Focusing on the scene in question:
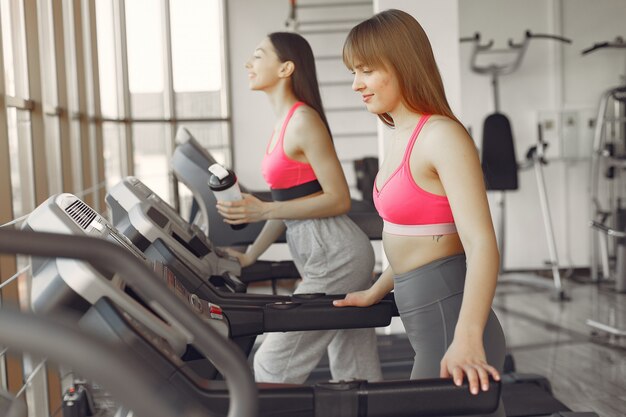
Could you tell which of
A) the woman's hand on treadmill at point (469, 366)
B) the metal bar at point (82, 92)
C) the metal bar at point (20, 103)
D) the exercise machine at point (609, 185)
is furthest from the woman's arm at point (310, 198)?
the exercise machine at point (609, 185)

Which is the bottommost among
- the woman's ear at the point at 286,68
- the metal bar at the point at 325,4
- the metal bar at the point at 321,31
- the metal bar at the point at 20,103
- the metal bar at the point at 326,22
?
the metal bar at the point at 20,103

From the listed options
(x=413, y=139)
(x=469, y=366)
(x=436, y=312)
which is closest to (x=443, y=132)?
(x=413, y=139)

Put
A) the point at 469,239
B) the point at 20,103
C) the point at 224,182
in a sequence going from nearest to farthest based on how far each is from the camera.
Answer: the point at 469,239 < the point at 224,182 < the point at 20,103

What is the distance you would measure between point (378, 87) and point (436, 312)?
0.46 metres

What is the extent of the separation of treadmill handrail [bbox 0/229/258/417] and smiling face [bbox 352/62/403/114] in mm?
876

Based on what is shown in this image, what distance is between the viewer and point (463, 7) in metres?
7.41

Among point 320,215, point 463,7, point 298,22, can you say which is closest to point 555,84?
point 463,7

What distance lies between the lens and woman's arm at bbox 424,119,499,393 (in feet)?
4.49

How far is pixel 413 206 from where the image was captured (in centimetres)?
162

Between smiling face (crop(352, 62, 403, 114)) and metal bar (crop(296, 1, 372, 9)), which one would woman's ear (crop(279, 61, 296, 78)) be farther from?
metal bar (crop(296, 1, 372, 9))

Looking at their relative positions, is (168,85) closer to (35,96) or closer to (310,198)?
(35,96)

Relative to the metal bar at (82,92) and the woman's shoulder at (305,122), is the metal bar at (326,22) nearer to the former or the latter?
the metal bar at (82,92)

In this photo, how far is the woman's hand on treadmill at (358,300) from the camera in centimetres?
199

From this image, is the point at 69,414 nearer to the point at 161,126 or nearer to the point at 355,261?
the point at 355,261
